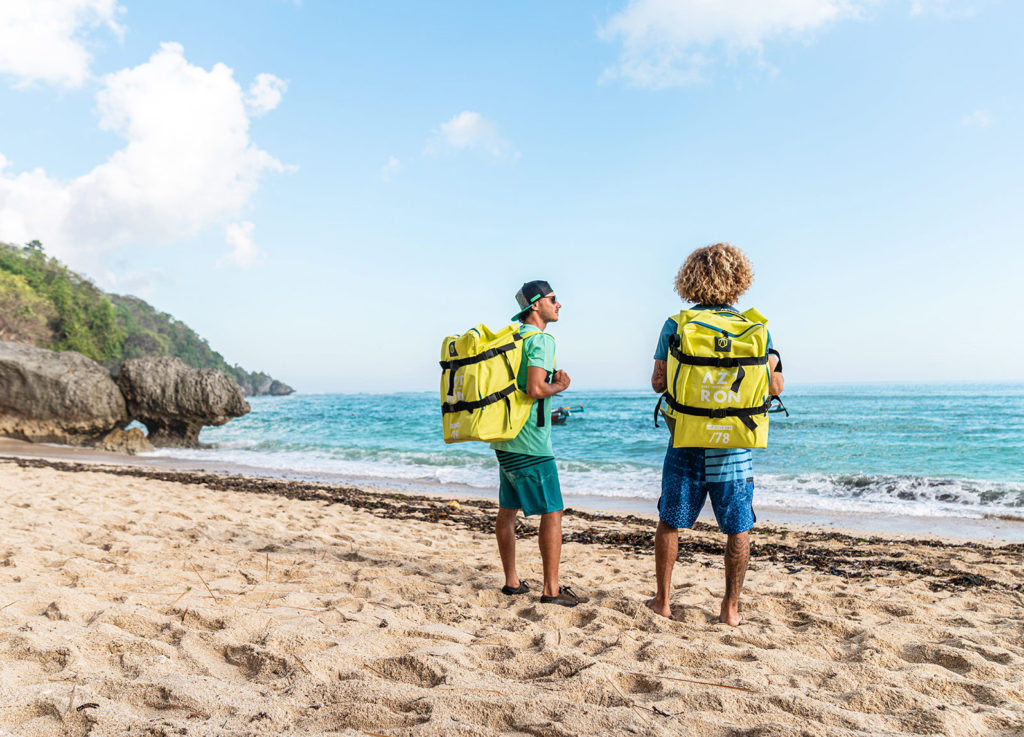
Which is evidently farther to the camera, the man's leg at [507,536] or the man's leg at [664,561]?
the man's leg at [507,536]

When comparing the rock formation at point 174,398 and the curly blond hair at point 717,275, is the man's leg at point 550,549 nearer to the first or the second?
the curly blond hair at point 717,275

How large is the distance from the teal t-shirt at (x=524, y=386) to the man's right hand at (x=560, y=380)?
4 cm

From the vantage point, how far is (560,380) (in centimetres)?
364

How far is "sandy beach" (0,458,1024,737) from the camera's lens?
7.13 ft

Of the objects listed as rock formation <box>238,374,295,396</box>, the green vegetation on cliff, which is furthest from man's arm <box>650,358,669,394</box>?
rock formation <box>238,374,295,396</box>

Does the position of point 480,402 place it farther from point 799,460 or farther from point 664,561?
point 799,460

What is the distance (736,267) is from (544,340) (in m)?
1.14

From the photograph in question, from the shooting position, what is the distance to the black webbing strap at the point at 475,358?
138 inches

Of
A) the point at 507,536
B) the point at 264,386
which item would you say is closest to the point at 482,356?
the point at 507,536

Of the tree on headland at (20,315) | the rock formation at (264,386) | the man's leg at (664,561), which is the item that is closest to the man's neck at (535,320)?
the man's leg at (664,561)

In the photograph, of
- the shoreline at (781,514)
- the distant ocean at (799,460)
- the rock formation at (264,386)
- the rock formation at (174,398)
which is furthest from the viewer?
the rock formation at (264,386)

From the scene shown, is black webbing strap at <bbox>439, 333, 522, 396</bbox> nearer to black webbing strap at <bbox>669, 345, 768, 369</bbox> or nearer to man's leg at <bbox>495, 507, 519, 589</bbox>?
man's leg at <bbox>495, 507, 519, 589</bbox>

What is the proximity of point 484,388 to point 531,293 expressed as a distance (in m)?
0.70

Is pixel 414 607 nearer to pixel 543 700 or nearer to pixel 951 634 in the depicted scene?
pixel 543 700
